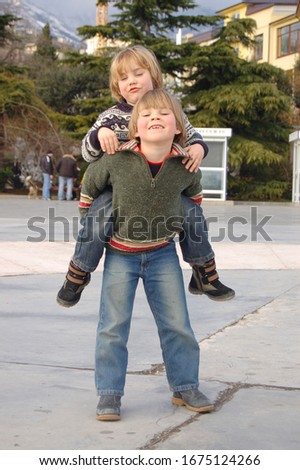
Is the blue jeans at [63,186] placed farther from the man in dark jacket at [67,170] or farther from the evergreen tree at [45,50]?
the evergreen tree at [45,50]

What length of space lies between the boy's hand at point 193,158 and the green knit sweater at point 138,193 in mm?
27

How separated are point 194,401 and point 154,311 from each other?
493 millimetres

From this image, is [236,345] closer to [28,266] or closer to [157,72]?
[157,72]

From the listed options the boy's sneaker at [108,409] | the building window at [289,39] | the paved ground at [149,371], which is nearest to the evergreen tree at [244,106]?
the paved ground at [149,371]

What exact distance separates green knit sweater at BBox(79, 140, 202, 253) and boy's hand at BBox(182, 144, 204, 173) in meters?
0.03

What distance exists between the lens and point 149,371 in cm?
509

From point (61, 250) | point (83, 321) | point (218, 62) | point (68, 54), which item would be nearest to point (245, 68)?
point (218, 62)

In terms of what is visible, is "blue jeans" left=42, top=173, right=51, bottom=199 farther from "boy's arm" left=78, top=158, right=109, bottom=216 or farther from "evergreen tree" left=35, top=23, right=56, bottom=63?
"evergreen tree" left=35, top=23, right=56, bottom=63

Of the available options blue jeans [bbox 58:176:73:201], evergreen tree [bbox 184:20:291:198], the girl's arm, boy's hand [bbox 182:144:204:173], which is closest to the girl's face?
the girl's arm

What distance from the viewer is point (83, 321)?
6715 mm

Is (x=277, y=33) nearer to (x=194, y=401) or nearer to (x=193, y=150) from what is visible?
(x=193, y=150)

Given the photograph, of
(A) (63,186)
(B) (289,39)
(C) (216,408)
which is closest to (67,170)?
(A) (63,186)

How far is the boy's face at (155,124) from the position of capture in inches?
160
